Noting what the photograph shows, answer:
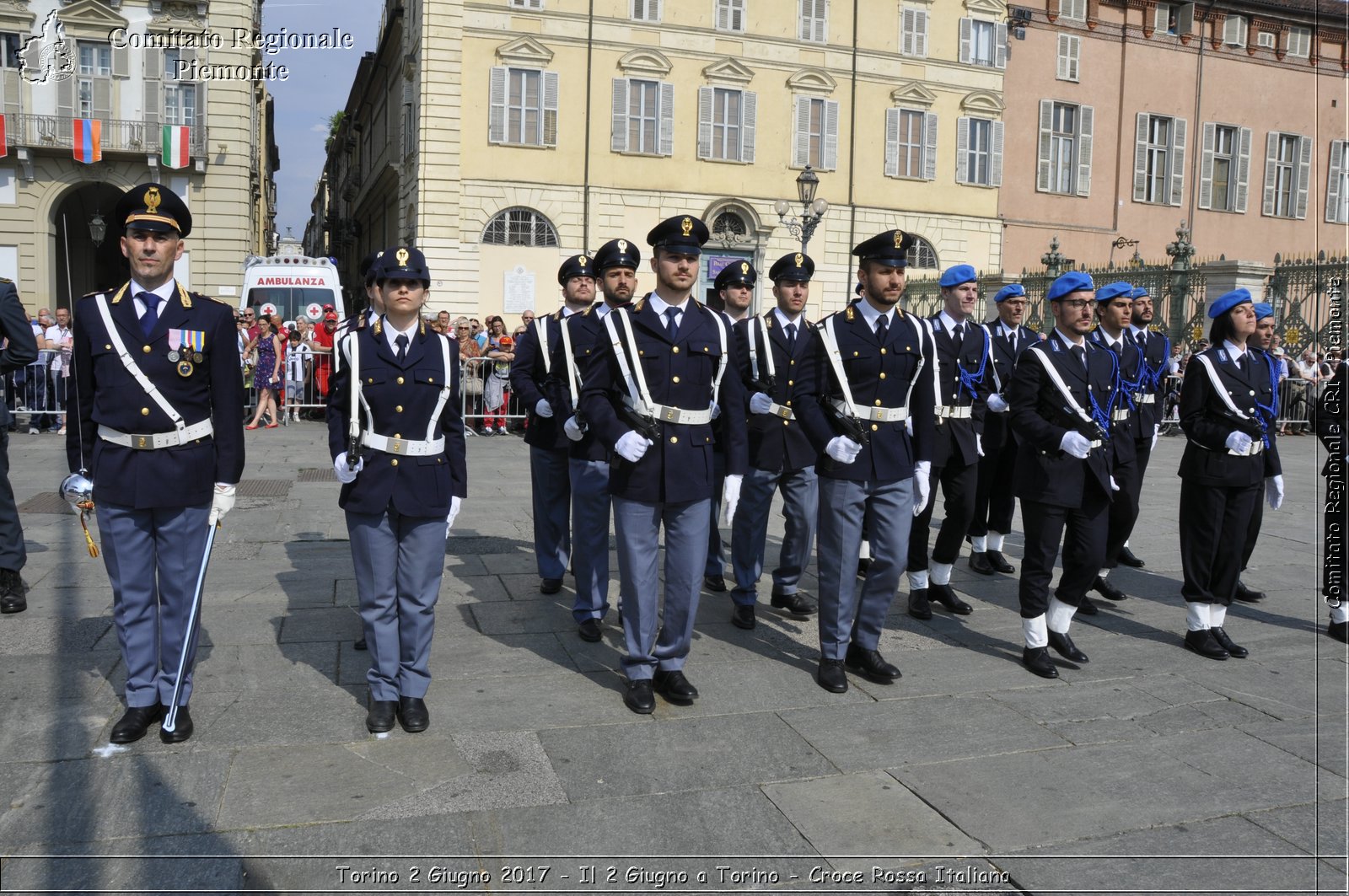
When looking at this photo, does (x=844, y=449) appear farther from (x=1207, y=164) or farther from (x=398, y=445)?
(x=1207, y=164)

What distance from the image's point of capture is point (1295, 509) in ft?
37.6

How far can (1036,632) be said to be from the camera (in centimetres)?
580

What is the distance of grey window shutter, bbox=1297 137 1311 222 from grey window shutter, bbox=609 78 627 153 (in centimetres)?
2348

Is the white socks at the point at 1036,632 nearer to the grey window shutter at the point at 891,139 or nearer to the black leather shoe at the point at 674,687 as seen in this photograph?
the black leather shoe at the point at 674,687

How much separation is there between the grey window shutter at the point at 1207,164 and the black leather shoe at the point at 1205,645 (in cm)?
3405

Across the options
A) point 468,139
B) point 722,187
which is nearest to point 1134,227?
point 722,187

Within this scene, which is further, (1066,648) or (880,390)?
(1066,648)

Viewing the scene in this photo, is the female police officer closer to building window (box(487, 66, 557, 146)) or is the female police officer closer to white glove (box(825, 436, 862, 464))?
white glove (box(825, 436, 862, 464))

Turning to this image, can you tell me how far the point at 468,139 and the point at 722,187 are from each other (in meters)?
6.56

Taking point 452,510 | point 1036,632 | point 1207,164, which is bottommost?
point 1036,632

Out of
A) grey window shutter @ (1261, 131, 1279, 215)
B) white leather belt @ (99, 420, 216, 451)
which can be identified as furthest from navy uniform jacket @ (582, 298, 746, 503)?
grey window shutter @ (1261, 131, 1279, 215)

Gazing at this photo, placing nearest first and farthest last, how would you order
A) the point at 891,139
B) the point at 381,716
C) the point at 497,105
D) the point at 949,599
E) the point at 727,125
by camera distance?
the point at 381,716, the point at 949,599, the point at 497,105, the point at 727,125, the point at 891,139

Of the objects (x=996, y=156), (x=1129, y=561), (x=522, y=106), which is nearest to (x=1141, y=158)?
(x=996, y=156)

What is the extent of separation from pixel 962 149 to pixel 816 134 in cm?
453
